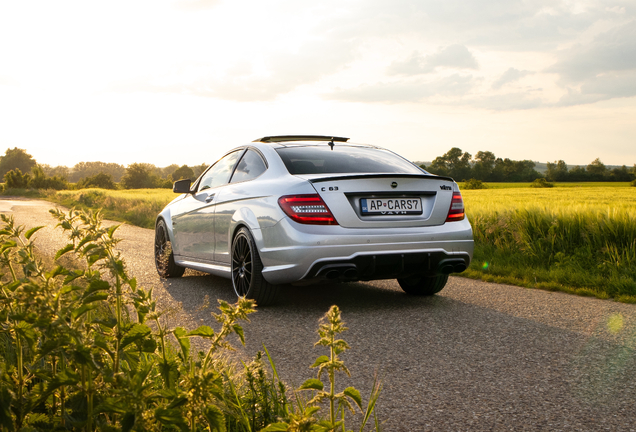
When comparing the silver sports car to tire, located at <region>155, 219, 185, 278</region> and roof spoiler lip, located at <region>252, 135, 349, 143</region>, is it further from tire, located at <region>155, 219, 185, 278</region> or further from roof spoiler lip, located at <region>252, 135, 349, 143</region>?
tire, located at <region>155, 219, 185, 278</region>

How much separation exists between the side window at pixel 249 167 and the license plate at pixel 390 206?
123 cm

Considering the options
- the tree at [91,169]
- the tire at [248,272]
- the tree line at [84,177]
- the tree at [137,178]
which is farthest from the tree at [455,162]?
the tree at [91,169]

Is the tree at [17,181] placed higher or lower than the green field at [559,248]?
higher

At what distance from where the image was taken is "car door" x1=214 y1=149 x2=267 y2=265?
5.57 meters

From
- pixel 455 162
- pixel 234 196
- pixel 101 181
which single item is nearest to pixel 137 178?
pixel 101 181

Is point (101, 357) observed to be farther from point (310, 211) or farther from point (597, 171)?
point (597, 171)

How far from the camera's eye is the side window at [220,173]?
6469mm

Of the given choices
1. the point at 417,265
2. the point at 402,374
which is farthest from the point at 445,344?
the point at 417,265

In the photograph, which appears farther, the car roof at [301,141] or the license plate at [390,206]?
the car roof at [301,141]

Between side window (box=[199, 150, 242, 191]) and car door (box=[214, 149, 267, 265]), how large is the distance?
9.1 inches

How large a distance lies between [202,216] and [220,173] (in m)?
0.58

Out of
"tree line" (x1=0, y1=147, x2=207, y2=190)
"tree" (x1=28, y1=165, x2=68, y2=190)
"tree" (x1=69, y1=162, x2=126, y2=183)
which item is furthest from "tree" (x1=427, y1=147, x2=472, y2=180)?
"tree" (x1=69, y1=162, x2=126, y2=183)

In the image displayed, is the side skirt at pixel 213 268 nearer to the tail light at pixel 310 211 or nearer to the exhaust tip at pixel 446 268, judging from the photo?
the tail light at pixel 310 211

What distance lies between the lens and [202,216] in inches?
255
